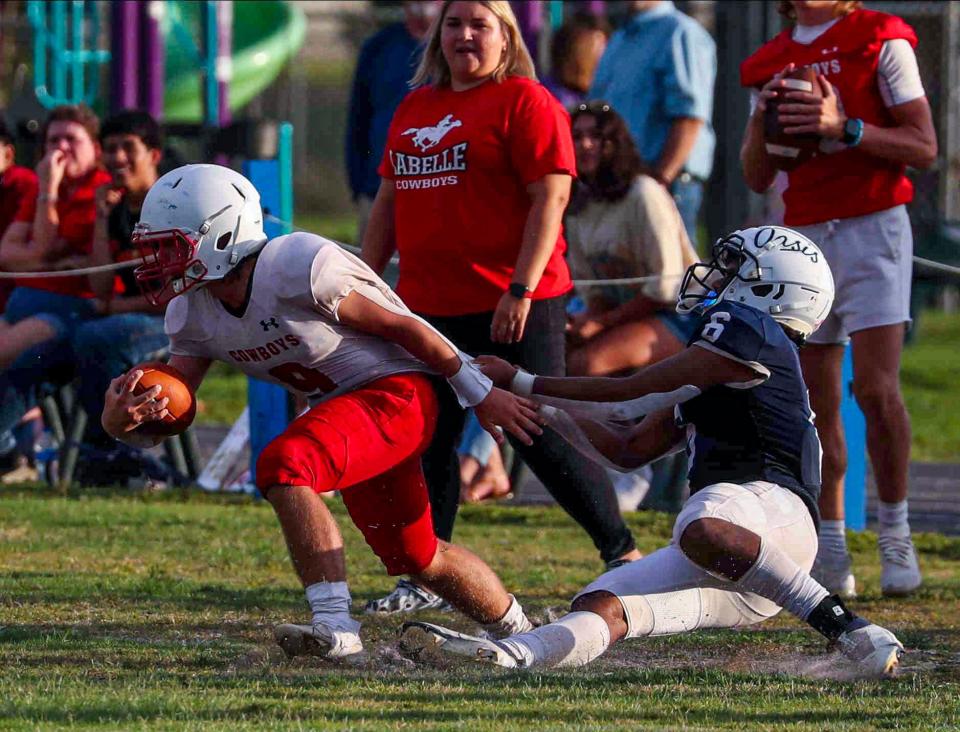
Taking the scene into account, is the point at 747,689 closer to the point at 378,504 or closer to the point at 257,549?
the point at 378,504

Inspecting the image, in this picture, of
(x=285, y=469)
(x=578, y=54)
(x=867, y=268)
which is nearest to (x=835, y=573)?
(x=867, y=268)

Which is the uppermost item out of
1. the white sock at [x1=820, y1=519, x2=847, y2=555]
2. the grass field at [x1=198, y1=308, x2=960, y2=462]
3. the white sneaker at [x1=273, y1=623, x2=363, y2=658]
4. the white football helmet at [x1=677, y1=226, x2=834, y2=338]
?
the white football helmet at [x1=677, y1=226, x2=834, y2=338]

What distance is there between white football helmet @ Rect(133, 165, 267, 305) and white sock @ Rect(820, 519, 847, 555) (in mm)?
2840

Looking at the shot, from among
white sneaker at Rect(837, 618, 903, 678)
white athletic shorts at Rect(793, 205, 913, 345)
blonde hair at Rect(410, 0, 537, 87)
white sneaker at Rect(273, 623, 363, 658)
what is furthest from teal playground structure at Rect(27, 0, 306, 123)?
white sneaker at Rect(837, 618, 903, 678)

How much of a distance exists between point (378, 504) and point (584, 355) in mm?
3404

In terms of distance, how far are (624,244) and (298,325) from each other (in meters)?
3.88

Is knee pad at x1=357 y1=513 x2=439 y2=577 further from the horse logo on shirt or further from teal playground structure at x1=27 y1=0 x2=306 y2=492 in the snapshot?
teal playground structure at x1=27 y1=0 x2=306 y2=492

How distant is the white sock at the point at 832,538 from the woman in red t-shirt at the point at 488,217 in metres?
1.04

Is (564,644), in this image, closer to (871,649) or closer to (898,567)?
(871,649)

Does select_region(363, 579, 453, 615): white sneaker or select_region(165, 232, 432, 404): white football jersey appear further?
select_region(363, 579, 453, 615): white sneaker

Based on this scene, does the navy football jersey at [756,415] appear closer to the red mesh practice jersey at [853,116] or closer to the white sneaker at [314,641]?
the white sneaker at [314,641]

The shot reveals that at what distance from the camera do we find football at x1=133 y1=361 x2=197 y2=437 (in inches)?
211

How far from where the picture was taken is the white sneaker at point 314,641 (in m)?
5.17

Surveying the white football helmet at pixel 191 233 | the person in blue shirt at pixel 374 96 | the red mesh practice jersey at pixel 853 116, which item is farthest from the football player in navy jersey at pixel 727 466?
the person in blue shirt at pixel 374 96
